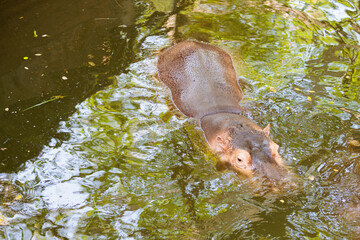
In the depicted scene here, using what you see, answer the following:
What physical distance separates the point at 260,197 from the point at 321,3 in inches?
262

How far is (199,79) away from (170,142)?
1293 millimetres

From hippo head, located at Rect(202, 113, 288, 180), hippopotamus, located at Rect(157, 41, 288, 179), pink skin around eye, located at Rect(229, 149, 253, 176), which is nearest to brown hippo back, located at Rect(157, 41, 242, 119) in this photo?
hippopotamus, located at Rect(157, 41, 288, 179)

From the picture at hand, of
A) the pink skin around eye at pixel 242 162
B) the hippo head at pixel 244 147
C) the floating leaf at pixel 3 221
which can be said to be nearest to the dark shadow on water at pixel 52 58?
the floating leaf at pixel 3 221

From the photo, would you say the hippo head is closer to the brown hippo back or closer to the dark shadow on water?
the brown hippo back

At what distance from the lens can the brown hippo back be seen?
6777mm

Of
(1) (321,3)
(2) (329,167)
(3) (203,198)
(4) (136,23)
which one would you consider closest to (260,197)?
(3) (203,198)

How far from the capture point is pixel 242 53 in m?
8.40

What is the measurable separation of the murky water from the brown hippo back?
227 mm

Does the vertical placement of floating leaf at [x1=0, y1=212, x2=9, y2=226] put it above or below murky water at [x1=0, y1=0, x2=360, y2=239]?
above

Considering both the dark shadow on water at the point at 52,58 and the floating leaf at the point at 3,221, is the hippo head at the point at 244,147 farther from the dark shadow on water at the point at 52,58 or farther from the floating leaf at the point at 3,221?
the floating leaf at the point at 3,221

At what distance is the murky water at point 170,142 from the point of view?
4902 mm

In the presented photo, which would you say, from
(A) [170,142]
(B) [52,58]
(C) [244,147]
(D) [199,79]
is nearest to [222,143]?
(C) [244,147]

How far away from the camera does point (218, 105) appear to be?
6715 millimetres

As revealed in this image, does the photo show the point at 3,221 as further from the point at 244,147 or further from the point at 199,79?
the point at 199,79
